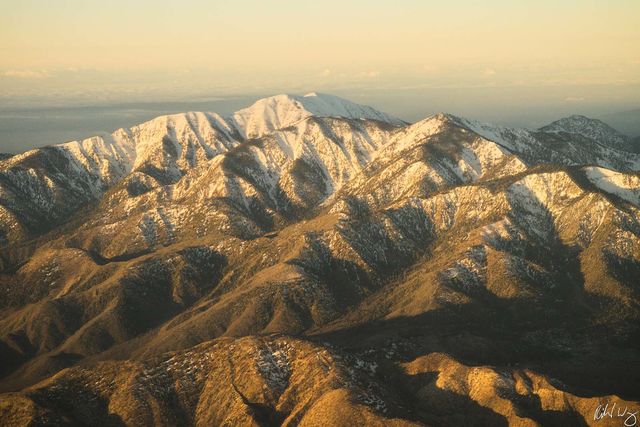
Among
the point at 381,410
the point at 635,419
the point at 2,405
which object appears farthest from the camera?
the point at 2,405

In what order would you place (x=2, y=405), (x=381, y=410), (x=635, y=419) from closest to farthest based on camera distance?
(x=635, y=419)
(x=381, y=410)
(x=2, y=405)

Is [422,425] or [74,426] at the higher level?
[422,425]

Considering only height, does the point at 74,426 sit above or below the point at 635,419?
below

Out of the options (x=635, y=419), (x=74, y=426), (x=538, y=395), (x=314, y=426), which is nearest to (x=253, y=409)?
(x=314, y=426)

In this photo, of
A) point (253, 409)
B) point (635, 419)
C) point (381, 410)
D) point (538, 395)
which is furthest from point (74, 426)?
point (635, 419)

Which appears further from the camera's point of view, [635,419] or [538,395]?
[538,395]

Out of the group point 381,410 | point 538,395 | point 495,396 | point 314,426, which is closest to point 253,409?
point 314,426

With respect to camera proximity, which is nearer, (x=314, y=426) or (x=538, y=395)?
(x=314, y=426)

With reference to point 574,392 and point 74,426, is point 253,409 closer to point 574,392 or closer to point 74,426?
point 74,426

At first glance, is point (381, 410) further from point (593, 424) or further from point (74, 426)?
point (74, 426)
